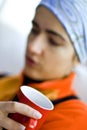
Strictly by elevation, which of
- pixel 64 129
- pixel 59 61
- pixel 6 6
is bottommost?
pixel 64 129

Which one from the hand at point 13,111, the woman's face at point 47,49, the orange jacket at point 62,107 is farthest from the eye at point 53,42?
the hand at point 13,111

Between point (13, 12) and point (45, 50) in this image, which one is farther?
point (13, 12)

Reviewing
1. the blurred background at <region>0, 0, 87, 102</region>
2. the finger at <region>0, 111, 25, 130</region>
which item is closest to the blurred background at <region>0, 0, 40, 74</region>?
the blurred background at <region>0, 0, 87, 102</region>

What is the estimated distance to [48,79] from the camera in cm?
107

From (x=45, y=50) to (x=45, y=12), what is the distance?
0.13m

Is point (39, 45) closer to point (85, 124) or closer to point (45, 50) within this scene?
point (45, 50)

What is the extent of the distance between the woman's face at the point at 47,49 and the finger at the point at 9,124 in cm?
38

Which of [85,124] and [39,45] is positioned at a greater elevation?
[39,45]

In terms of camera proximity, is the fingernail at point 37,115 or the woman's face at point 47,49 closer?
the fingernail at point 37,115

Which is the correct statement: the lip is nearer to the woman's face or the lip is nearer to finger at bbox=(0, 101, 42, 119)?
the woman's face

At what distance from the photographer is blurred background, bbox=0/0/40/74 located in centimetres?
153

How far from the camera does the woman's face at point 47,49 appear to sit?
3.25 ft

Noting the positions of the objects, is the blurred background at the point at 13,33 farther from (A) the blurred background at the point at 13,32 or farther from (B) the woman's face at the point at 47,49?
(B) the woman's face at the point at 47,49

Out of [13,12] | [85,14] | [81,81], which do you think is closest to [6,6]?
[13,12]
